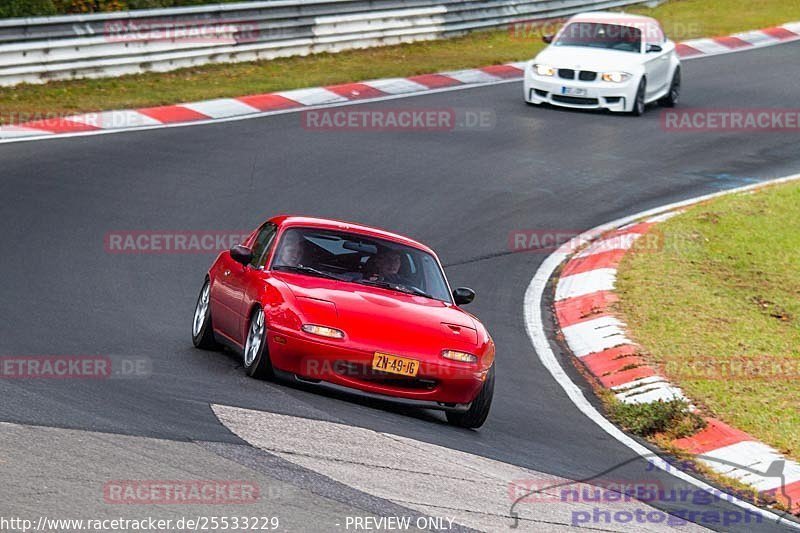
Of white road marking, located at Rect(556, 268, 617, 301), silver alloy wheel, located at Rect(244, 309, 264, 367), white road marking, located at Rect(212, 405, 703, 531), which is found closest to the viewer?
white road marking, located at Rect(212, 405, 703, 531)

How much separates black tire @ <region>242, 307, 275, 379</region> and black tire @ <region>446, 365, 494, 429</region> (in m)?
1.28

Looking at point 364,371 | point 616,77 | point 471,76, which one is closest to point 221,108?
point 471,76

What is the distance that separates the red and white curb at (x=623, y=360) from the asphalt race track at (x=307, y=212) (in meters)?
0.52

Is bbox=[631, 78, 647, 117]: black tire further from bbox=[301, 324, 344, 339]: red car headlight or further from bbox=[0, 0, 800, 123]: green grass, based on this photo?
bbox=[301, 324, 344, 339]: red car headlight

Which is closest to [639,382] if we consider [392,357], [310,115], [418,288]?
[418,288]

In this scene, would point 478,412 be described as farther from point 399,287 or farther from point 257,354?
point 257,354

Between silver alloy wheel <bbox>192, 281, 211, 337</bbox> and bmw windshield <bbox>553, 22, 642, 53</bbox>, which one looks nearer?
silver alloy wheel <bbox>192, 281, 211, 337</bbox>

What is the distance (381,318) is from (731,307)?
521cm

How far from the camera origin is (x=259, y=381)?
9.51 m

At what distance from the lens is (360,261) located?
10.4m

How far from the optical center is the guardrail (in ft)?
68.2

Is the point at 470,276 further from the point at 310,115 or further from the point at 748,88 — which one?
the point at 748,88

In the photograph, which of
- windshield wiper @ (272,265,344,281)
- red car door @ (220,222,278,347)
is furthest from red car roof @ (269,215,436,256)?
windshield wiper @ (272,265,344,281)

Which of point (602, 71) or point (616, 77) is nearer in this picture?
point (602, 71)
